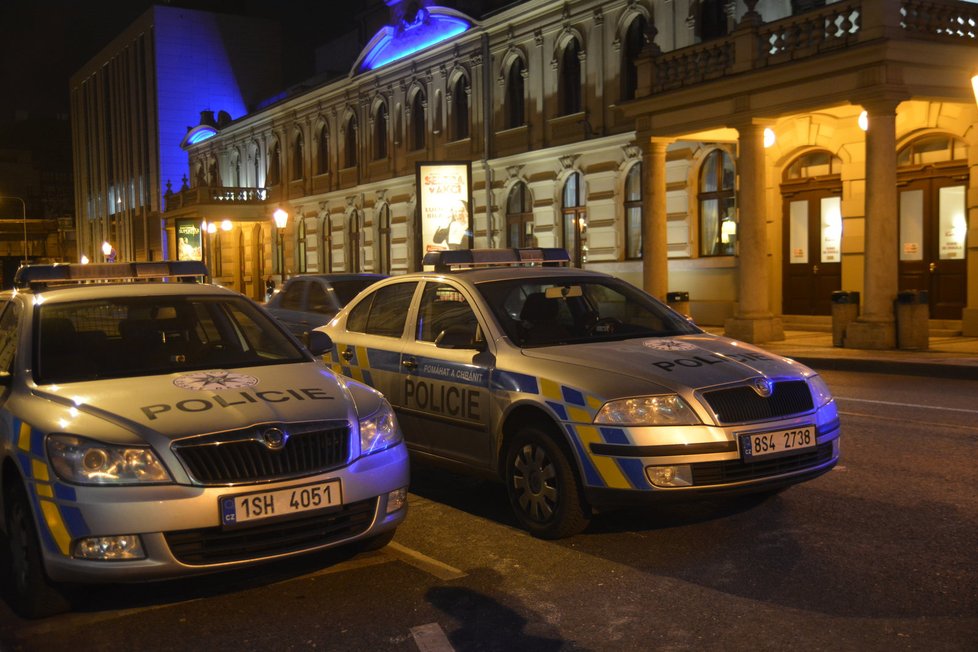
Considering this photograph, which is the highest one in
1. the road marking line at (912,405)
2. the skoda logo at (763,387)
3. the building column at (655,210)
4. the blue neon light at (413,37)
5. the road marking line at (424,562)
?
the blue neon light at (413,37)

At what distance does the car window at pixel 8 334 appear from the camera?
19.4 ft

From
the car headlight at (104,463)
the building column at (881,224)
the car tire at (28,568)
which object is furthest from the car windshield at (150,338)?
the building column at (881,224)

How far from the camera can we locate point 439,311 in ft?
24.0

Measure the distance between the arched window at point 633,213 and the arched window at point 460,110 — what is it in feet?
29.3

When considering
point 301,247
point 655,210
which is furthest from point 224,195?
point 655,210

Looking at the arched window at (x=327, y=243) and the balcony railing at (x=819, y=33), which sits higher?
the balcony railing at (x=819, y=33)

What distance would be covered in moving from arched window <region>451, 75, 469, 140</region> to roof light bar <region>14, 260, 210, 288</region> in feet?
86.8

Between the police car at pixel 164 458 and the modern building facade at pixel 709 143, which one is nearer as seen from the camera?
the police car at pixel 164 458

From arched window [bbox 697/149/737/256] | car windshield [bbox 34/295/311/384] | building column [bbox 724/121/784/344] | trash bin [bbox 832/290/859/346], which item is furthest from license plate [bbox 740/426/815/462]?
arched window [bbox 697/149/737/256]

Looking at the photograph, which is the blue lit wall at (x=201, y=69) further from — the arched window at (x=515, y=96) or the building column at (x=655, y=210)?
the building column at (x=655, y=210)

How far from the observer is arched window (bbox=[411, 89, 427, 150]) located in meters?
36.2

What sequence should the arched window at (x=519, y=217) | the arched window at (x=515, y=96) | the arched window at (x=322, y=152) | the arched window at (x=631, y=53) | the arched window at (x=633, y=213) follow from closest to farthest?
the arched window at (x=631, y=53), the arched window at (x=633, y=213), the arched window at (x=519, y=217), the arched window at (x=515, y=96), the arched window at (x=322, y=152)

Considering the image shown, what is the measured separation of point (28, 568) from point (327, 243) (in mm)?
39172

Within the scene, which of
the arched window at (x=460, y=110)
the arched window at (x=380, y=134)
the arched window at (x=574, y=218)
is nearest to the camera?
the arched window at (x=574, y=218)
